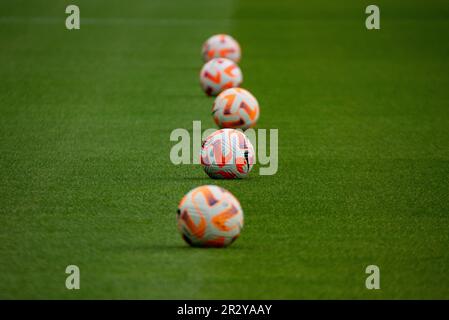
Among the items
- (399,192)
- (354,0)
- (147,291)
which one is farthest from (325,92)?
(354,0)

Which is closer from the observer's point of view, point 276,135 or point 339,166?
point 339,166

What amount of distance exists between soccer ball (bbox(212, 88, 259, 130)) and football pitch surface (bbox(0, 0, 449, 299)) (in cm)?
61

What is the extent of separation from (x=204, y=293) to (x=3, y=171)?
17.1 ft

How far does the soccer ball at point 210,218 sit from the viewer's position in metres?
9.16

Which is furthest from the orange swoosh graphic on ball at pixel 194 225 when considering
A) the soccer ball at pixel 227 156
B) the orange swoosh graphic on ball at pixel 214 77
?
the orange swoosh graphic on ball at pixel 214 77

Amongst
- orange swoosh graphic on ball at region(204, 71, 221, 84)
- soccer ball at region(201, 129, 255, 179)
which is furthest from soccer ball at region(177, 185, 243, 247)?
orange swoosh graphic on ball at region(204, 71, 221, 84)

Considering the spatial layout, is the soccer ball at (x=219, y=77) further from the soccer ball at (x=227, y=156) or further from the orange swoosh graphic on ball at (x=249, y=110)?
the soccer ball at (x=227, y=156)

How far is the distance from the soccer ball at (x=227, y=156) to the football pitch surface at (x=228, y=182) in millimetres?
168

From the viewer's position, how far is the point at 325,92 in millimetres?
19469

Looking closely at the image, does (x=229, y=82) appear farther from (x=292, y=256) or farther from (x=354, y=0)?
(x=354, y=0)

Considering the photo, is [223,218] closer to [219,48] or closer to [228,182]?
[228,182]

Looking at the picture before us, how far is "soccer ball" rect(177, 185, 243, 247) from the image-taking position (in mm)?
9156
